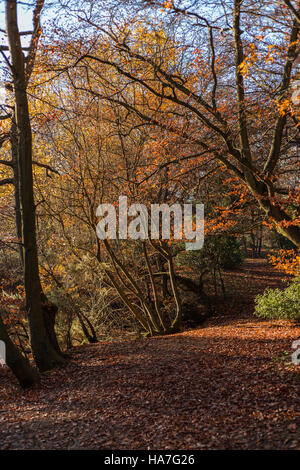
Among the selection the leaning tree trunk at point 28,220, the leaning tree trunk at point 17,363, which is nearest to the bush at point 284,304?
the leaning tree trunk at point 28,220

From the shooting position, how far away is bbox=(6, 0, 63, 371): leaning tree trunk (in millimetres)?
6617

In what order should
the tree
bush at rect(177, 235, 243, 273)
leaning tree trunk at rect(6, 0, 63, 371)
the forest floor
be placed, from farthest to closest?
1. bush at rect(177, 235, 243, 273)
2. leaning tree trunk at rect(6, 0, 63, 371)
3. the tree
4. the forest floor

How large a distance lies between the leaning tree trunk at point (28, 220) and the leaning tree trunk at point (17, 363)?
0.70 m

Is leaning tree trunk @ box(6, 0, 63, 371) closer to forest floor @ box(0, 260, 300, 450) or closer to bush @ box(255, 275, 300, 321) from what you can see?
forest floor @ box(0, 260, 300, 450)

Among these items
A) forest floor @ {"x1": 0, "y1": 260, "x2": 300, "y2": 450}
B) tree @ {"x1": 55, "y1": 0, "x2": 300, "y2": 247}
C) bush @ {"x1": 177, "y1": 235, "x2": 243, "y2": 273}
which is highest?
tree @ {"x1": 55, "y1": 0, "x2": 300, "y2": 247}

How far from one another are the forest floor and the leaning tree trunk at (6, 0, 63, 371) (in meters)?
0.54

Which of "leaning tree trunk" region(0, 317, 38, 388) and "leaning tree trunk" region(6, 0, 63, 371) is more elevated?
"leaning tree trunk" region(6, 0, 63, 371)

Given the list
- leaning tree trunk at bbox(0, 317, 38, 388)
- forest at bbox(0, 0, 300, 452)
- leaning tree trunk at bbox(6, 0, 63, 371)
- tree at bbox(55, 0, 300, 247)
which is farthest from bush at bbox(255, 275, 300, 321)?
leaning tree trunk at bbox(0, 317, 38, 388)

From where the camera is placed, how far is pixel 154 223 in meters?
10.6

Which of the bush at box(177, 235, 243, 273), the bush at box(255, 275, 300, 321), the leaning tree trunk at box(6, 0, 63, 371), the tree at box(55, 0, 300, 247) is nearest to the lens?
the tree at box(55, 0, 300, 247)

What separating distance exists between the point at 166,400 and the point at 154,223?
6232 mm

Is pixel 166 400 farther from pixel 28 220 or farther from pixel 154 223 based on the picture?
pixel 154 223

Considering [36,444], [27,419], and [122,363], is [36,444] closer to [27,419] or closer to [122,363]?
[27,419]
